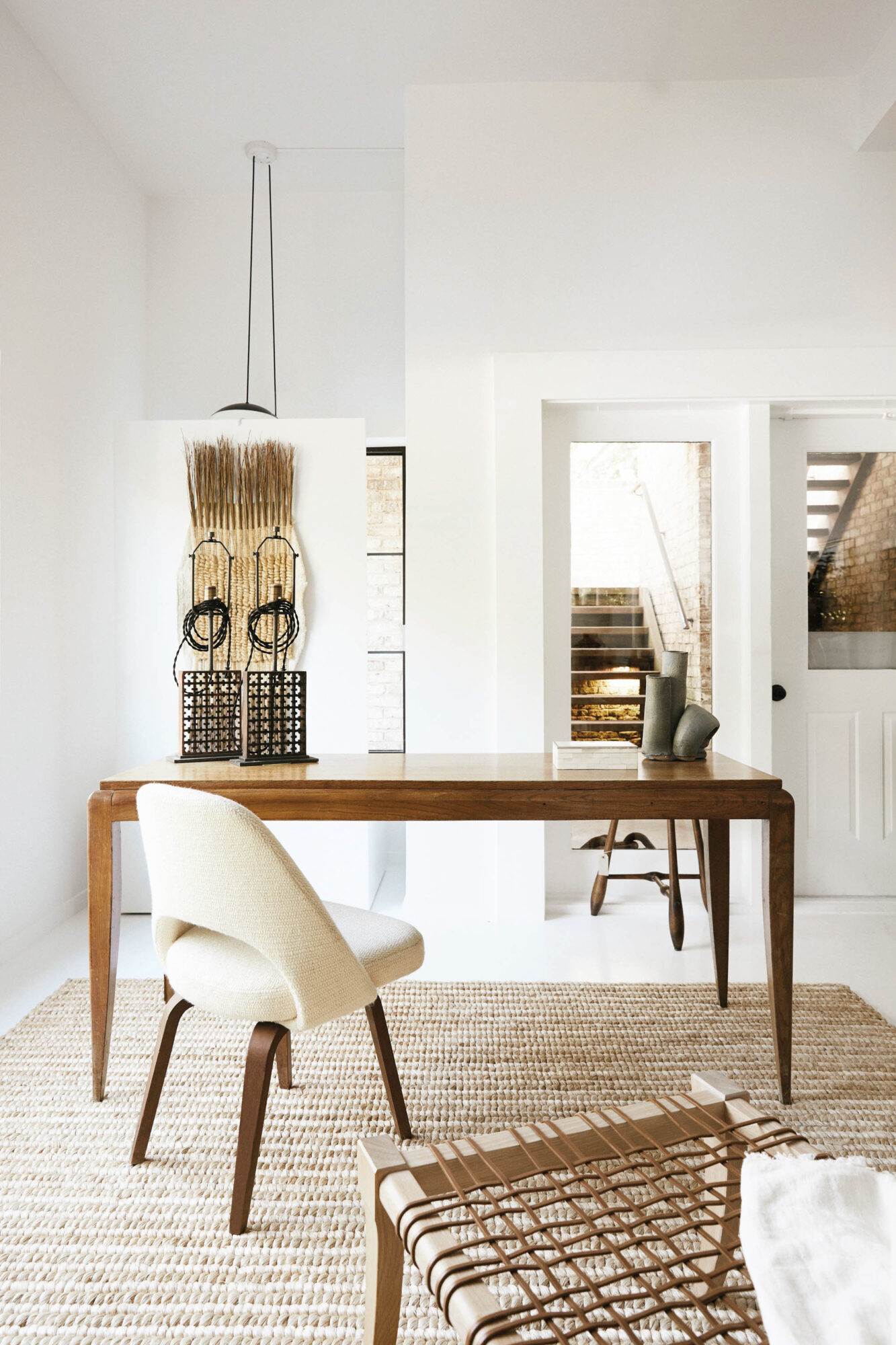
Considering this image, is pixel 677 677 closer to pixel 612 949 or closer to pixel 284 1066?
pixel 612 949

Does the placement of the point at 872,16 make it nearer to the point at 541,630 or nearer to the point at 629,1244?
the point at 541,630

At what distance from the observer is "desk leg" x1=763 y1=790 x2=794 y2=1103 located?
1983 mm

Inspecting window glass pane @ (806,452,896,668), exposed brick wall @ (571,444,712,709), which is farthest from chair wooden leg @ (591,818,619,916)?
window glass pane @ (806,452,896,668)

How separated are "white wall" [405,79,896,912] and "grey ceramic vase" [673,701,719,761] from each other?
3.61 ft

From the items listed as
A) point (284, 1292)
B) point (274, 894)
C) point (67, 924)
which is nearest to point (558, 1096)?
point (284, 1292)

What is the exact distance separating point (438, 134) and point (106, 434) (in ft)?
5.84

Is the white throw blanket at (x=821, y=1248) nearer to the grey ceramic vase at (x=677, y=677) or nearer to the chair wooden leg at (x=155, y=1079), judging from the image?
the chair wooden leg at (x=155, y=1079)

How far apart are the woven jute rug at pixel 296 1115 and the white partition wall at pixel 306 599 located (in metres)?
0.88

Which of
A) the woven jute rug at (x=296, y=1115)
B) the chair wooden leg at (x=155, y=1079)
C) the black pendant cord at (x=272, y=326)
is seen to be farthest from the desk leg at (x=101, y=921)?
the black pendant cord at (x=272, y=326)

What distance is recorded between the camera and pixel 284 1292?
4.61ft

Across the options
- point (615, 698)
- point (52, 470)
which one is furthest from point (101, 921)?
point (615, 698)

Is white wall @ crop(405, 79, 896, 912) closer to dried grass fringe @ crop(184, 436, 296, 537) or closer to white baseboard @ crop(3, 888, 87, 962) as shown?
dried grass fringe @ crop(184, 436, 296, 537)

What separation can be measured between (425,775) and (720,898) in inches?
39.5

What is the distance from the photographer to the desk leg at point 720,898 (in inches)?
98.1
